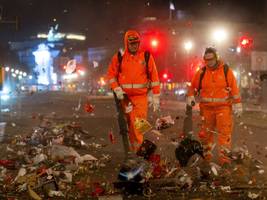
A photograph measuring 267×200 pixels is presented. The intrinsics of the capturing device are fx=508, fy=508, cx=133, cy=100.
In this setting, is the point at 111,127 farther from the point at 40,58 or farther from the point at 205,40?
the point at 40,58

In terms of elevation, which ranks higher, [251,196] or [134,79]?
[134,79]

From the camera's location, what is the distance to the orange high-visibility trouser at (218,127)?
830 cm

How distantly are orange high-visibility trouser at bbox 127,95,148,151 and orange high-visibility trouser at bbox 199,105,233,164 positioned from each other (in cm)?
111

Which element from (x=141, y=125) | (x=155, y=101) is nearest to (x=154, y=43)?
(x=155, y=101)

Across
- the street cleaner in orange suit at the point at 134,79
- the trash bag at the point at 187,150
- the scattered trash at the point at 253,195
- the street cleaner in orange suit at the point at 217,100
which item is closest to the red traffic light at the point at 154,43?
the street cleaner in orange suit at the point at 217,100

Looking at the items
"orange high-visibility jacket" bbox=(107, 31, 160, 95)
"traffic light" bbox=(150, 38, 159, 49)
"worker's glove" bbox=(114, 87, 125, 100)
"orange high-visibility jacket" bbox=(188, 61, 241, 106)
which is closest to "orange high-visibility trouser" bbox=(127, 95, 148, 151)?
"orange high-visibility jacket" bbox=(107, 31, 160, 95)

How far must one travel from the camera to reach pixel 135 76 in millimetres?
8180

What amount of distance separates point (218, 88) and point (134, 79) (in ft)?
4.77

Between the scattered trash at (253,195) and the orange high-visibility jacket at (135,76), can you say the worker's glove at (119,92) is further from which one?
the scattered trash at (253,195)

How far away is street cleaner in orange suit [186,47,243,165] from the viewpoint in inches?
330

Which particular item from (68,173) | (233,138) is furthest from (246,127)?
(68,173)

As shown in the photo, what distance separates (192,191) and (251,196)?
75 centimetres

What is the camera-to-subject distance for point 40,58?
424ft

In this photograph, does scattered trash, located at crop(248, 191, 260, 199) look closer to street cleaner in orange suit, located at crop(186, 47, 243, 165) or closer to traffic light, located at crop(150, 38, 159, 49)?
street cleaner in orange suit, located at crop(186, 47, 243, 165)
